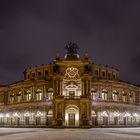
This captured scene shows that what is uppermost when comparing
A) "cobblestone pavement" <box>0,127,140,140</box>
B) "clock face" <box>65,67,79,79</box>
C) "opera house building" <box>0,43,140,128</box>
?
"clock face" <box>65,67,79,79</box>

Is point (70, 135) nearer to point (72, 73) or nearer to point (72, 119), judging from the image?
point (72, 119)

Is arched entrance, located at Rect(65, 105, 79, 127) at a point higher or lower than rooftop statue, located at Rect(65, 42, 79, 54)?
lower

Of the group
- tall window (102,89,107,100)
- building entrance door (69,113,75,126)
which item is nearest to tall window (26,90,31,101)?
building entrance door (69,113,75,126)

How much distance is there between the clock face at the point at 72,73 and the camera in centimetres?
8419

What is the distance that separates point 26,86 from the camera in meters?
94.6

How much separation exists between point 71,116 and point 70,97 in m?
5.10

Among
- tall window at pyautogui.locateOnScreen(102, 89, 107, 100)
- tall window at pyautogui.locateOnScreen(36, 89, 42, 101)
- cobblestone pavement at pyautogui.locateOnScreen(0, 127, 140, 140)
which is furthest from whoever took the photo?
tall window at pyautogui.locateOnScreen(36, 89, 42, 101)

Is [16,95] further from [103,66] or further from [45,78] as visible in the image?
[103,66]

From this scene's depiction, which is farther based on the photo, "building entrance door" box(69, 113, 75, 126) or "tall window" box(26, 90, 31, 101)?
"tall window" box(26, 90, 31, 101)

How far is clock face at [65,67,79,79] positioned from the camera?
276ft

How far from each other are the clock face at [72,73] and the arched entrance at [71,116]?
802 centimetres

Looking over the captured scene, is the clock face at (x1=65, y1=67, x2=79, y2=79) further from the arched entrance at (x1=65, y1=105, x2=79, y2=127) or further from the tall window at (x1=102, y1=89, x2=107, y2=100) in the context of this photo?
the tall window at (x1=102, y1=89, x2=107, y2=100)

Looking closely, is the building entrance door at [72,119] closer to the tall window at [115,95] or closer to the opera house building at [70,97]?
the opera house building at [70,97]

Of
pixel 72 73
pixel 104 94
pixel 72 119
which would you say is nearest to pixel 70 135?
pixel 72 119
